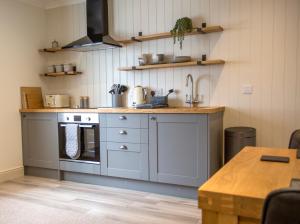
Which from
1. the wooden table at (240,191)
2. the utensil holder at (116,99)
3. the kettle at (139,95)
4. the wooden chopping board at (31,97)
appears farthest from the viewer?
the wooden chopping board at (31,97)

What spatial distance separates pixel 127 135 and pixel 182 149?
687mm

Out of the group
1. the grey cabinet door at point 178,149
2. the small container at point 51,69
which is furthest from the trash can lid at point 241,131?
the small container at point 51,69

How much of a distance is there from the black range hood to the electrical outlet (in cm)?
170

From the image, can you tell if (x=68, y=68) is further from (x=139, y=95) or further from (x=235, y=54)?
(x=235, y=54)

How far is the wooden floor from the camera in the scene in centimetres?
264

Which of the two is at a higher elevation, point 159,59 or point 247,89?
point 159,59

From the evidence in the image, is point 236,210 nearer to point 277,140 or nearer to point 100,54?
point 277,140

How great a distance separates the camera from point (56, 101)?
4301 millimetres

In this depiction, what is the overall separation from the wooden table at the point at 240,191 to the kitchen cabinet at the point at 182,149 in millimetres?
1797

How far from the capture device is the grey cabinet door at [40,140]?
3.93 metres

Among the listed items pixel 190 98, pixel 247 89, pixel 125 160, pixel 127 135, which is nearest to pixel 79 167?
pixel 125 160

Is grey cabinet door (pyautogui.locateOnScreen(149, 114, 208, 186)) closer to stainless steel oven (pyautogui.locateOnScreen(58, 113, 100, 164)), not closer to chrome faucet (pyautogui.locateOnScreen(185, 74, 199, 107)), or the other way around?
chrome faucet (pyautogui.locateOnScreen(185, 74, 199, 107))

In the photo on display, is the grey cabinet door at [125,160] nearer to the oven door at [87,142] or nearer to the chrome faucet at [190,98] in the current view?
the oven door at [87,142]

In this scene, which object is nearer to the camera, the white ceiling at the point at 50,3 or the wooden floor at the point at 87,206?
the wooden floor at the point at 87,206
